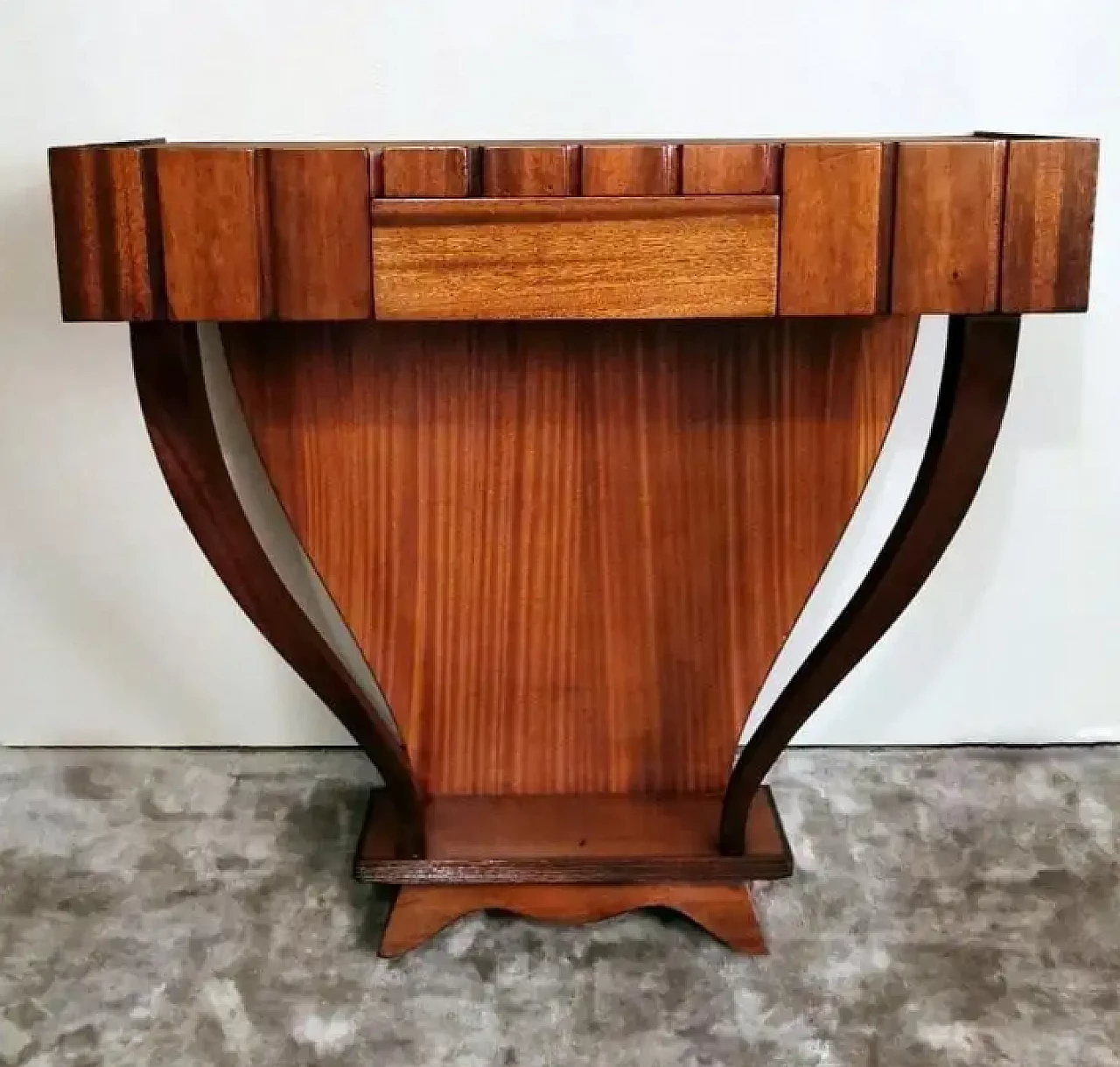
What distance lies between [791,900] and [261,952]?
487mm

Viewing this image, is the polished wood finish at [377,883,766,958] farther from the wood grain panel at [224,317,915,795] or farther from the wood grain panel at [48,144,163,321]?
the wood grain panel at [48,144,163,321]

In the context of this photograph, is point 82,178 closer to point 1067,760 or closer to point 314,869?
point 314,869

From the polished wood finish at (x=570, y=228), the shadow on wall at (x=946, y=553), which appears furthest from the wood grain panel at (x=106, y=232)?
the shadow on wall at (x=946, y=553)

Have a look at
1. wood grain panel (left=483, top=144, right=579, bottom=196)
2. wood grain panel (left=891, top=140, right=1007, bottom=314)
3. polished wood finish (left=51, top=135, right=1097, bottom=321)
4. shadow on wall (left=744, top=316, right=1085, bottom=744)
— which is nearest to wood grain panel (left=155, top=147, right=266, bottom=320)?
polished wood finish (left=51, top=135, right=1097, bottom=321)

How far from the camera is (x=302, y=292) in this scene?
2.84 feet

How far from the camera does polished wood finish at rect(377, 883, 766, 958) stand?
118cm

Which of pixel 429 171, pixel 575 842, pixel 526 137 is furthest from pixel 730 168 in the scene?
pixel 575 842

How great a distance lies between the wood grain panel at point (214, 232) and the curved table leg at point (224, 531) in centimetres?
8

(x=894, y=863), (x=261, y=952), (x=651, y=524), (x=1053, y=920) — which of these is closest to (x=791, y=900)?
(x=894, y=863)

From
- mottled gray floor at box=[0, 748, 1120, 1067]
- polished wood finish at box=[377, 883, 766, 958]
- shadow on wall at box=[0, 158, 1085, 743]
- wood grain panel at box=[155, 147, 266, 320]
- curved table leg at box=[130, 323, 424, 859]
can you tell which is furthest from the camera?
shadow on wall at box=[0, 158, 1085, 743]

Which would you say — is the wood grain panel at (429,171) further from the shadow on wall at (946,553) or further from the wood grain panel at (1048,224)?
the shadow on wall at (946,553)

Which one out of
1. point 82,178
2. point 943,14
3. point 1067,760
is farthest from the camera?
point 1067,760

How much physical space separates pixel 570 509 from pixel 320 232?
39 cm

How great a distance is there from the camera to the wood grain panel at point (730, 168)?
0.85 metres
